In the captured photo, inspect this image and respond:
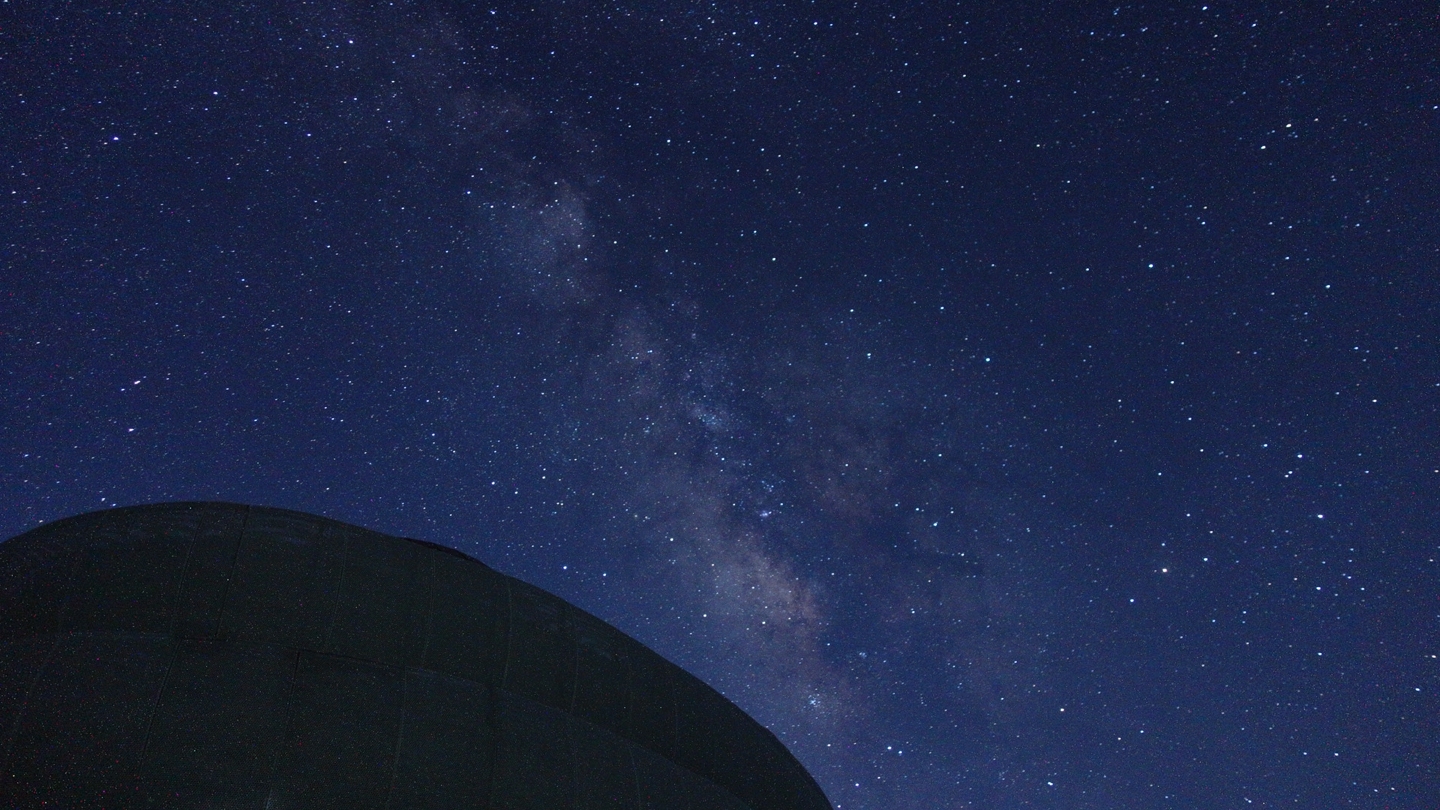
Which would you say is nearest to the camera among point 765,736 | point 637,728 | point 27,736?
point 27,736

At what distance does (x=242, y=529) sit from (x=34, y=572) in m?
2.13

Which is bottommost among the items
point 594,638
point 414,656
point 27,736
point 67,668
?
point 27,736

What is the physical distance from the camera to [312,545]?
429 inches

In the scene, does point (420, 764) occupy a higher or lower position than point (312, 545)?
lower

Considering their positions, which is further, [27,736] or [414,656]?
[414,656]

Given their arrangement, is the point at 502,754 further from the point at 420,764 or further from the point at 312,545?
the point at 312,545

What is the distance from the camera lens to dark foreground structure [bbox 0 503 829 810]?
8.31 meters

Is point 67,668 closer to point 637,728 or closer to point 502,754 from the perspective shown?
point 502,754

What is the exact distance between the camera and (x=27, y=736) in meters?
8.11

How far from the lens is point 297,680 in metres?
9.37

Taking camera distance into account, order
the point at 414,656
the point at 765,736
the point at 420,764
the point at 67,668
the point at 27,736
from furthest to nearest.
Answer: the point at 765,736, the point at 414,656, the point at 420,764, the point at 67,668, the point at 27,736

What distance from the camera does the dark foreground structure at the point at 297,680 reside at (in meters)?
8.31

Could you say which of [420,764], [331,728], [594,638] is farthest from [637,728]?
[331,728]

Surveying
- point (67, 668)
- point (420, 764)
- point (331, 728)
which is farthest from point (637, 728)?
point (67, 668)
